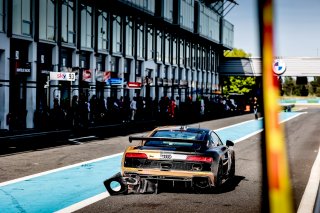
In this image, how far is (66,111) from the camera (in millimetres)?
27000

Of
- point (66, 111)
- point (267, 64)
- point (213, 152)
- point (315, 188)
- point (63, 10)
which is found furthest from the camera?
point (63, 10)

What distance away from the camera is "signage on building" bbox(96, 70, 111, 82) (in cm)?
3703

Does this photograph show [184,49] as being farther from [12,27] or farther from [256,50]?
[256,50]

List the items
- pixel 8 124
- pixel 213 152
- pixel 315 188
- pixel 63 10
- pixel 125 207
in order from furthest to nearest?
pixel 63 10 < pixel 8 124 < pixel 315 188 < pixel 213 152 < pixel 125 207

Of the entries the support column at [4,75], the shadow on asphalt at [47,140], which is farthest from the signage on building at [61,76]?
the support column at [4,75]

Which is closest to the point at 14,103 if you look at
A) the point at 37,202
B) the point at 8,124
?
the point at 8,124

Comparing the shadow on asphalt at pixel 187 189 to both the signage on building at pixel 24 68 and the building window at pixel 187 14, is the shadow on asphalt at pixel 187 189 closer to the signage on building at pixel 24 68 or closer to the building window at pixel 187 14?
the signage on building at pixel 24 68

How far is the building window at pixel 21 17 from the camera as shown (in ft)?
91.2

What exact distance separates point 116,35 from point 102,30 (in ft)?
8.92

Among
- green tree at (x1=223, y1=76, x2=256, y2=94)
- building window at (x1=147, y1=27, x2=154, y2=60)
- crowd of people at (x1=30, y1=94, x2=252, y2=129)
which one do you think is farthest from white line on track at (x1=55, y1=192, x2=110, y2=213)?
green tree at (x1=223, y1=76, x2=256, y2=94)

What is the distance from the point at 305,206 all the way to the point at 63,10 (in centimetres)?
2736

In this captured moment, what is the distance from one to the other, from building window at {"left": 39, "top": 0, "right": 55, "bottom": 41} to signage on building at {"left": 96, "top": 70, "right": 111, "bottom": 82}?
5906 millimetres

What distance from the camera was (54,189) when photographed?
33.2ft

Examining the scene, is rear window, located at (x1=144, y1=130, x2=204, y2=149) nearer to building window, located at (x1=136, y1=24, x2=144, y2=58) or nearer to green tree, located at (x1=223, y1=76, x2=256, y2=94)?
building window, located at (x1=136, y1=24, x2=144, y2=58)
